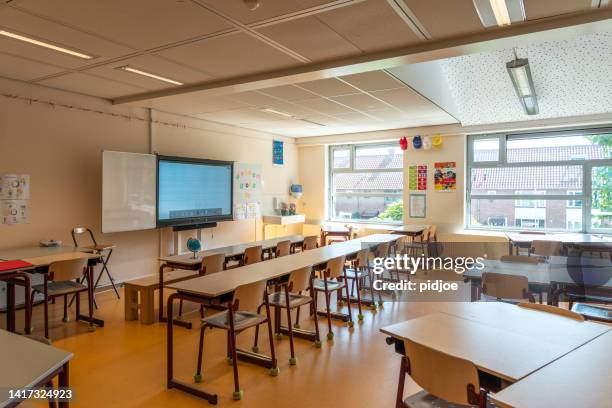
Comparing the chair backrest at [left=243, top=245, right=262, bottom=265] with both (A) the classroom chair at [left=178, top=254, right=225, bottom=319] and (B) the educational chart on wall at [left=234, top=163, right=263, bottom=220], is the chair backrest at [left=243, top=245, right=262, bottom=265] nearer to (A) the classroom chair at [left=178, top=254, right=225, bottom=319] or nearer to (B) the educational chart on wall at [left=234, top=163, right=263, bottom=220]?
(A) the classroom chair at [left=178, top=254, right=225, bottom=319]

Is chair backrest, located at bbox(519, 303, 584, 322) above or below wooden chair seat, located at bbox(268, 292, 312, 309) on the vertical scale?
above

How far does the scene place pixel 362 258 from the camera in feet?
15.9

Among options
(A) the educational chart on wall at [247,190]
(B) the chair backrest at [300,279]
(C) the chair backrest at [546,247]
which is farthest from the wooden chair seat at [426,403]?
(A) the educational chart on wall at [247,190]

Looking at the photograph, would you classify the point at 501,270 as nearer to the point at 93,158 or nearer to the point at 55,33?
the point at 55,33

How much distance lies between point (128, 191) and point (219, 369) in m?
3.36

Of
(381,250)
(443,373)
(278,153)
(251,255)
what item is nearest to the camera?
(443,373)

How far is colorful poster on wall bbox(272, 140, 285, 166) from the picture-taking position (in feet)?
29.7

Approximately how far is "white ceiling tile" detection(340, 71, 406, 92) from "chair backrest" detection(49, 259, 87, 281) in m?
3.40

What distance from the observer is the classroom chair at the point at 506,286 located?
359 cm

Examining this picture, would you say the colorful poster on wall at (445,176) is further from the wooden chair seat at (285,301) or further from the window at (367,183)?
the wooden chair seat at (285,301)

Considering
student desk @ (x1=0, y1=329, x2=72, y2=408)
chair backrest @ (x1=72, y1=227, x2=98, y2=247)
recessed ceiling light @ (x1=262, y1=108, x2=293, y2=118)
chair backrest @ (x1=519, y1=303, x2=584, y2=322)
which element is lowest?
chair backrest @ (x1=519, y1=303, x2=584, y2=322)

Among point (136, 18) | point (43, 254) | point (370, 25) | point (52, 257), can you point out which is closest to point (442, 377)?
point (370, 25)

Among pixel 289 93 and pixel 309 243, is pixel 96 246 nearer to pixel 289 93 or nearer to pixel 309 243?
pixel 309 243

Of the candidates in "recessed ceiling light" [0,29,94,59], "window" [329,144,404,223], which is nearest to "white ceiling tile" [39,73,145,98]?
"recessed ceiling light" [0,29,94,59]
